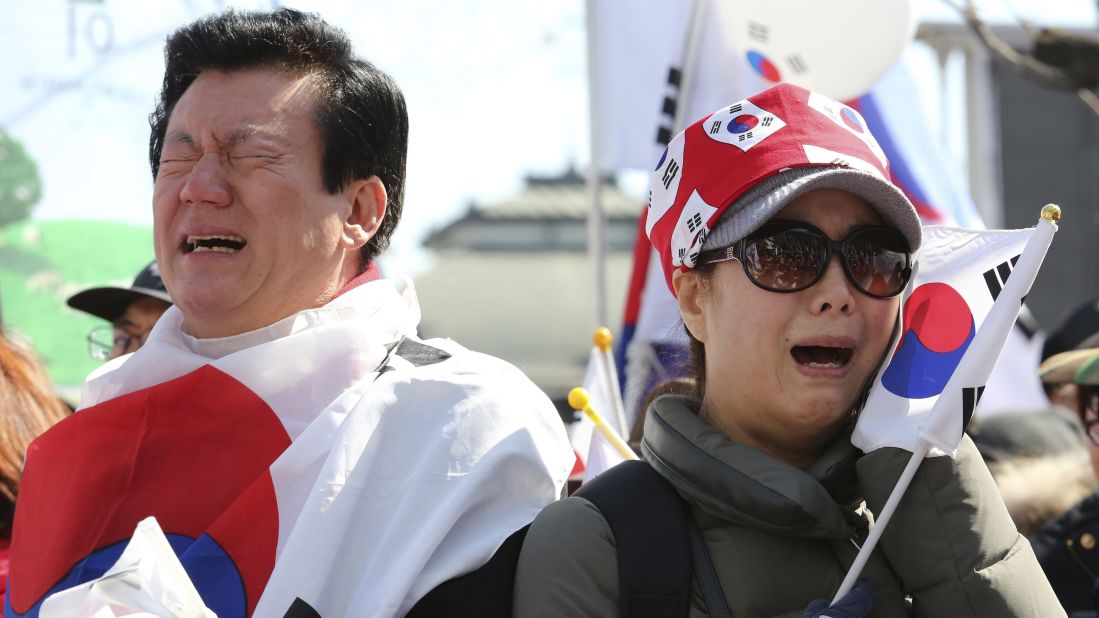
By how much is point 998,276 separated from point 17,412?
7.22ft

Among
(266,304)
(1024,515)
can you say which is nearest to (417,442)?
(266,304)

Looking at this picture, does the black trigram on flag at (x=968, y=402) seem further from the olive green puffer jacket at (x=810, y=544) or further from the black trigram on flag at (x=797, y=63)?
the black trigram on flag at (x=797, y=63)

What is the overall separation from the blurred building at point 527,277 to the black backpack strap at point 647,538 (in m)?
15.0

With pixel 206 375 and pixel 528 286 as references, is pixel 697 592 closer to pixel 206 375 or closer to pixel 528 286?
pixel 206 375

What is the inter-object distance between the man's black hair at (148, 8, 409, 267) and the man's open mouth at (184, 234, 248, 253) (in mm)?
191

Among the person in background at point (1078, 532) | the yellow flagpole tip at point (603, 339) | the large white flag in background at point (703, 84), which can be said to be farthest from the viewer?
the large white flag in background at point (703, 84)

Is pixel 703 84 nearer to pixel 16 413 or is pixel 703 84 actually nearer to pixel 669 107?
pixel 669 107

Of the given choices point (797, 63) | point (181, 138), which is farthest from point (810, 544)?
point (797, 63)

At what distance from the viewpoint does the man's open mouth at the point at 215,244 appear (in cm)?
228

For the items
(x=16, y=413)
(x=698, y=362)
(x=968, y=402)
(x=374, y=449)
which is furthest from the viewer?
(x=16, y=413)

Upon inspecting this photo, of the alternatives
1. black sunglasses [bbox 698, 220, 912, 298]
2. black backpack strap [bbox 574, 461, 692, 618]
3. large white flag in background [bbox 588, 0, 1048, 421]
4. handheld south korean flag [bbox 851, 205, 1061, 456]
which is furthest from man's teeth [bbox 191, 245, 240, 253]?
large white flag in background [bbox 588, 0, 1048, 421]

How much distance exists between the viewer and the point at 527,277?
1939cm

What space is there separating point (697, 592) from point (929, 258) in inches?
26.6

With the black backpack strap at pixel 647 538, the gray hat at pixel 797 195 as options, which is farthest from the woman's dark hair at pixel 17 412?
the gray hat at pixel 797 195
